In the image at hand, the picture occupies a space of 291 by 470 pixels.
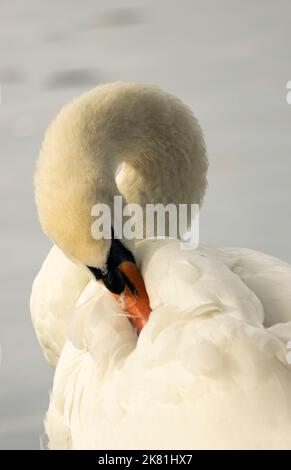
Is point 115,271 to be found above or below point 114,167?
below

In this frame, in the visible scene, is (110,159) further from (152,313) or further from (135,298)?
(152,313)

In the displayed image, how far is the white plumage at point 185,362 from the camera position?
2.76 metres

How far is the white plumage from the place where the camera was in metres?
2.76

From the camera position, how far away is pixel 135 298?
332 cm

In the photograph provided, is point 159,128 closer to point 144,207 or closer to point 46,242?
point 144,207

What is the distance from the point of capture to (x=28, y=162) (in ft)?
19.7

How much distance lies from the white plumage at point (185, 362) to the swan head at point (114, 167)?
0.09 metres

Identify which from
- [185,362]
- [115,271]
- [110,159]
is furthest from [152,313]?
[110,159]

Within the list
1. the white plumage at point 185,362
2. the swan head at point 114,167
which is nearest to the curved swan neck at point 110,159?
the swan head at point 114,167

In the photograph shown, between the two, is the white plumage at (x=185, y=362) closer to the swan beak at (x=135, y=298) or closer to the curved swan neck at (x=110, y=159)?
the swan beak at (x=135, y=298)

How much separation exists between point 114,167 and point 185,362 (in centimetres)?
116

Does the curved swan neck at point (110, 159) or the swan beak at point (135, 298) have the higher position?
the curved swan neck at point (110, 159)

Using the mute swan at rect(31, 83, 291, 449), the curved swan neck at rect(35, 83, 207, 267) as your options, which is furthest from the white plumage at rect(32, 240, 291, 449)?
the curved swan neck at rect(35, 83, 207, 267)

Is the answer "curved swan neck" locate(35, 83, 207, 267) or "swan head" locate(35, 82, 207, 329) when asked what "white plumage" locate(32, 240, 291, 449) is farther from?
"curved swan neck" locate(35, 83, 207, 267)
